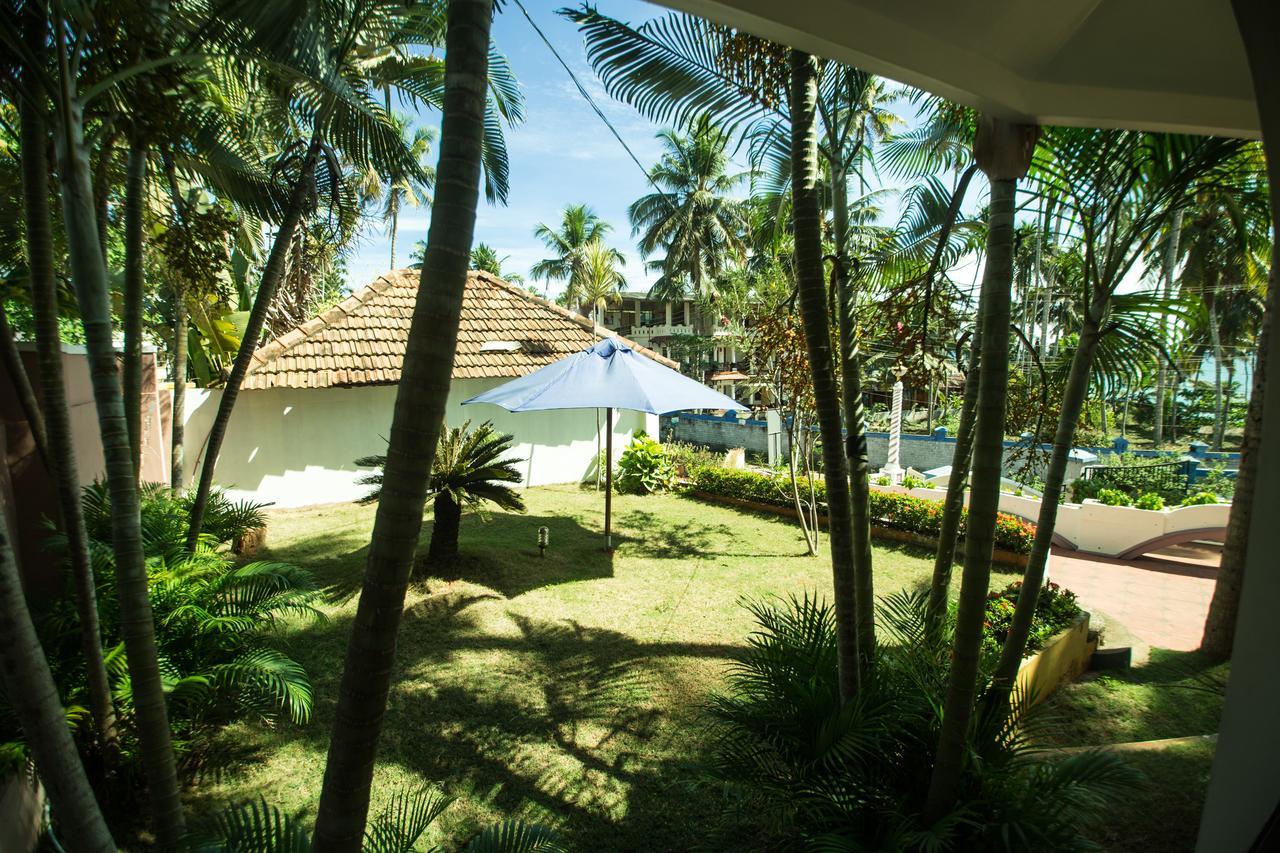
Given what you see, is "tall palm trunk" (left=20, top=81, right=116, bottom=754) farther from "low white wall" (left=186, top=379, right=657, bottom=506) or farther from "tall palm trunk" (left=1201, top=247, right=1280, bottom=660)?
"tall palm trunk" (left=1201, top=247, right=1280, bottom=660)

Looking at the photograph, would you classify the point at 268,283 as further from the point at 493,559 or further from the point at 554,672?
the point at 493,559

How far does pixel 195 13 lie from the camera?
3.38m

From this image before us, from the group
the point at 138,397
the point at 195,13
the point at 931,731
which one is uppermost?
the point at 195,13

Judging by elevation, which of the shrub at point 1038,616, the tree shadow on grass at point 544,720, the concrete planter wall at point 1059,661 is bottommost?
the tree shadow on grass at point 544,720

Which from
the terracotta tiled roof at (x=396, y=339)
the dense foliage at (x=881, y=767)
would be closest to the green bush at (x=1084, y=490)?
the terracotta tiled roof at (x=396, y=339)

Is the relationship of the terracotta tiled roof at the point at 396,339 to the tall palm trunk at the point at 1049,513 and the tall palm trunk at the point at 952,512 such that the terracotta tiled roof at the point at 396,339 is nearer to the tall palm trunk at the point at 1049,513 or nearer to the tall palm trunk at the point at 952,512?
the tall palm trunk at the point at 952,512

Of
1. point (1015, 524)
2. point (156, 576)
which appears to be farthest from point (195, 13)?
point (1015, 524)

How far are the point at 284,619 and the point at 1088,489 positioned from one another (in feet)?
40.6

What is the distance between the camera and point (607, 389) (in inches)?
303

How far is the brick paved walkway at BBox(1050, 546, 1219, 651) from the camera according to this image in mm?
6676

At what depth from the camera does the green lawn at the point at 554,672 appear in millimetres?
3545

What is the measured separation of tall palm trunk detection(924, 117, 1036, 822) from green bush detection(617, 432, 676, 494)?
10.1 m

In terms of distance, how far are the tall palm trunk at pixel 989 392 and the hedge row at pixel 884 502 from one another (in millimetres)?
3351

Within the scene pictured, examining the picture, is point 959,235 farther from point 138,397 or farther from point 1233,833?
point 138,397
